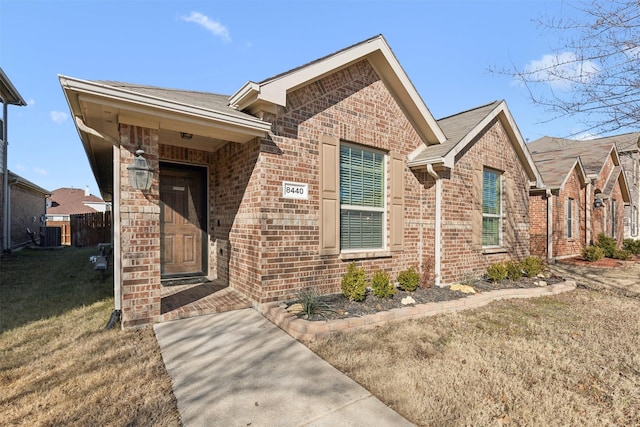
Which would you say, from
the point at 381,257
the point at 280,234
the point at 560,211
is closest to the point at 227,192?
the point at 280,234

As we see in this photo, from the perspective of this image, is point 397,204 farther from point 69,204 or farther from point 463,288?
point 69,204

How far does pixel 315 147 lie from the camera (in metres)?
5.59

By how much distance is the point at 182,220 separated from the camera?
6699 millimetres

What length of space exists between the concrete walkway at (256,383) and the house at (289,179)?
0.90 m

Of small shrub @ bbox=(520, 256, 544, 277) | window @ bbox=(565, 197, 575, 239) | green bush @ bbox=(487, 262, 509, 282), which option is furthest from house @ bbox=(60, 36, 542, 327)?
window @ bbox=(565, 197, 575, 239)

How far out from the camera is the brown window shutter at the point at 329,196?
220 inches

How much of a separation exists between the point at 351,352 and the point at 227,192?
389 centimetres

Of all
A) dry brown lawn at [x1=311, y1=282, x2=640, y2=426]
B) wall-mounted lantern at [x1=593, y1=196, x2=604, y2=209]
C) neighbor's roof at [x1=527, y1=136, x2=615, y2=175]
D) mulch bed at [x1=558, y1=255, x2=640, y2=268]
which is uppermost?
neighbor's roof at [x1=527, y1=136, x2=615, y2=175]

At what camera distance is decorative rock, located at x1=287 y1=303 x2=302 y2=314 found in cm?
469

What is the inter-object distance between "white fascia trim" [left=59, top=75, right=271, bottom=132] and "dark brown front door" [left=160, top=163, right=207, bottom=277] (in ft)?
8.32

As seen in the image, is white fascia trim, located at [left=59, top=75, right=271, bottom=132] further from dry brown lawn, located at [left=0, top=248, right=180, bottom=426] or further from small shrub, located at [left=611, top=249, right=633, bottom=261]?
small shrub, located at [left=611, top=249, right=633, bottom=261]

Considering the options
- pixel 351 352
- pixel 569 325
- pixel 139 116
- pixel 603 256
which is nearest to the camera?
pixel 351 352

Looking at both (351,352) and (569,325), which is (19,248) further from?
(569,325)

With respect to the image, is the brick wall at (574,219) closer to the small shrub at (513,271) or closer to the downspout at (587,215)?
the downspout at (587,215)
